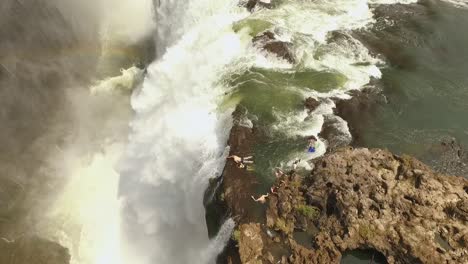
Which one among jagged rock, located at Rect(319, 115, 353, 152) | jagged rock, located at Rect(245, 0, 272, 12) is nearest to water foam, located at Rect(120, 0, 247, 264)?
jagged rock, located at Rect(245, 0, 272, 12)

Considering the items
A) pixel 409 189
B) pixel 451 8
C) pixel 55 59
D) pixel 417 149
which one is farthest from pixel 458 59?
pixel 55 59

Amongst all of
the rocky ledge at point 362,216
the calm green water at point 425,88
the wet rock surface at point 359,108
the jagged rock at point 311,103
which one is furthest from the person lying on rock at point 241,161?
the calm green water at point 425,88

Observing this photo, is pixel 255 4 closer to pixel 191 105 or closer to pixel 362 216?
pixel 191 105

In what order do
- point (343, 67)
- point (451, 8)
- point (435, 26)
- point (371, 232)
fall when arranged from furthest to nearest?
1. point (451, 8)
2. point (435, 26)
3. point (343, 67)
4. point (371, 232)

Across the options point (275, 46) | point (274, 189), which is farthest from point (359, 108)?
point (274, 189)

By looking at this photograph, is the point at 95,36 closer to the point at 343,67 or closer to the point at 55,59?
the point at 55,59
